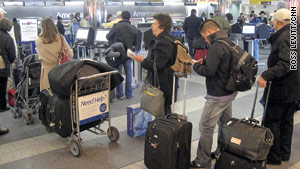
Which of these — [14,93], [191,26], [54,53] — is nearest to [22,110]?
[14,93]

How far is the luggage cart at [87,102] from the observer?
11.4 feet

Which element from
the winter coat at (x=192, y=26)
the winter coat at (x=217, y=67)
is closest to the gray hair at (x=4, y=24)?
the winter coat at (x=217, y=67)

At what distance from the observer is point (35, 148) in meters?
3.81

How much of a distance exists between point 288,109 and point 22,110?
4045 millimetres

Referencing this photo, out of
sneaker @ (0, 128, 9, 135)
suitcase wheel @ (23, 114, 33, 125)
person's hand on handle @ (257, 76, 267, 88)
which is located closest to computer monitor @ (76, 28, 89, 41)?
suitcase wheel @ (23, 114, 33, 125)

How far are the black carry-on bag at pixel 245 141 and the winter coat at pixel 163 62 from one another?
919 mm

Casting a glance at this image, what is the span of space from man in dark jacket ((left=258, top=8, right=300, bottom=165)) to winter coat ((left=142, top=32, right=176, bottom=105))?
0.94m

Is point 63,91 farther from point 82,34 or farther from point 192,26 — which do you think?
point 192,26

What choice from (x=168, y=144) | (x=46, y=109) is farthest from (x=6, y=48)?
(x=168, y=144)

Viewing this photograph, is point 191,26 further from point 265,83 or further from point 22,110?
point 265,83

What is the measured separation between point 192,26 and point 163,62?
6949 millimetres

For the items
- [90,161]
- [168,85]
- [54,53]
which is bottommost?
[90,161]

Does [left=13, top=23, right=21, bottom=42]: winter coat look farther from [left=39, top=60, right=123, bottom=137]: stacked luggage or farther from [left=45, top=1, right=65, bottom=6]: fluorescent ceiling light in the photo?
[left=45, top=1, right=65, bottom=6]: fluorescent ceiling light

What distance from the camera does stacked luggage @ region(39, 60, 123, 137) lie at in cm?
331
